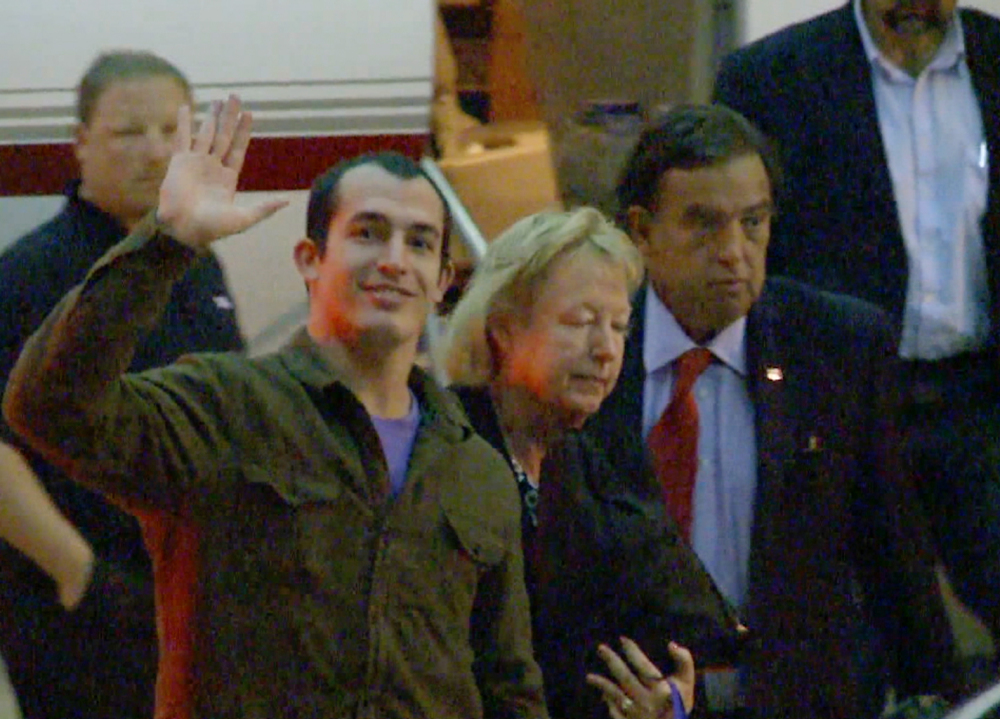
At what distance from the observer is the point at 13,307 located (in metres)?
3.63

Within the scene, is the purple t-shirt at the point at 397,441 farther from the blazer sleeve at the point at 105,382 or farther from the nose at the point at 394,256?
the blazer sleeve at the point at 105,382

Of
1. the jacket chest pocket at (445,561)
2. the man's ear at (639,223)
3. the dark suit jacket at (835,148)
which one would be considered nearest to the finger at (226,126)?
the jacket chest pocket at (445,561)

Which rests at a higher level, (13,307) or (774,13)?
(774,13)

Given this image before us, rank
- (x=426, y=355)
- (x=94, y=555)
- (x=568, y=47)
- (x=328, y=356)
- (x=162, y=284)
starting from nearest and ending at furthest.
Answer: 1. (x=162, y=284)
2. (x=328, y=356)
3. (x=94, y=555)
4. (x=426, y=355)
5. (x=568, y=47)

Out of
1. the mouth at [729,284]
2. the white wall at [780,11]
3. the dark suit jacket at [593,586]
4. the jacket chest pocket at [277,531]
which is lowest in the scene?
the dark suit jacket at [593,586]

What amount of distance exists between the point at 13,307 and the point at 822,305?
1.40 metres

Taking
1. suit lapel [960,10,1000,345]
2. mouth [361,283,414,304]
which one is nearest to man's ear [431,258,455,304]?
mouth [361,283,414,304]

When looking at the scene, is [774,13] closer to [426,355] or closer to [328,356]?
[426,355]

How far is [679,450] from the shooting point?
353 centimetres

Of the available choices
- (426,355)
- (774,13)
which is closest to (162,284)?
(426,355)

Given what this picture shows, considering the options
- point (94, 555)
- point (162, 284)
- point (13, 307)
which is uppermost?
point (162, 284)

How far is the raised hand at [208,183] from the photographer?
2432 mm

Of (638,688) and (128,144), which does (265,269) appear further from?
(638,688)

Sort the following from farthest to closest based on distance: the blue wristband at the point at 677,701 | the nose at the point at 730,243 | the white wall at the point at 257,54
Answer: the white wall at the point at 257,54 → the nose at the point at 730,243 → the blue wristband at the point at 677,701
